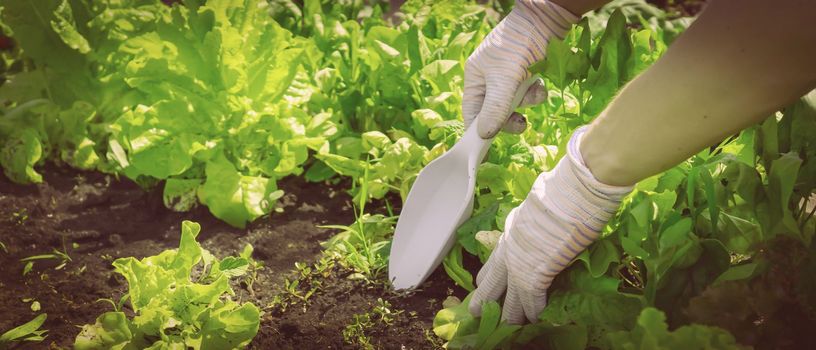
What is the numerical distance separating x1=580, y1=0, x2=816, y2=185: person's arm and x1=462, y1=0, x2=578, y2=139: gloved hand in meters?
0.42

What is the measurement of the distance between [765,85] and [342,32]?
4.58 ft

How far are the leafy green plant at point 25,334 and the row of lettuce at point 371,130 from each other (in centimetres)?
50

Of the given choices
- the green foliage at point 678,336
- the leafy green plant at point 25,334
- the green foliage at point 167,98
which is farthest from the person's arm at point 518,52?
the leafy green plant at point 25,334

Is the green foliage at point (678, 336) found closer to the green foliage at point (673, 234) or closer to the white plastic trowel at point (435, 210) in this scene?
the green foliage at point (673, 234)

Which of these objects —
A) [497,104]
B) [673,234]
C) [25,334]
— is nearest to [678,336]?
[673,234]

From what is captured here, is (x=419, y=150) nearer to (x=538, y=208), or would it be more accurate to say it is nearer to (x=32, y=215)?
(x=538, y=208)

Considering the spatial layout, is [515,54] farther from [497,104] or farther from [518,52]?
[497,104]

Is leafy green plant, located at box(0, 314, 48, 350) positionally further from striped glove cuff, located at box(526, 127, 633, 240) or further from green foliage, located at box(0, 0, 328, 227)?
striped glove cuff, located at box(526, 127, 633, 240)

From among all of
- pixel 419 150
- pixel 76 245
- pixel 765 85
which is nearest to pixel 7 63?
pixel 76 245

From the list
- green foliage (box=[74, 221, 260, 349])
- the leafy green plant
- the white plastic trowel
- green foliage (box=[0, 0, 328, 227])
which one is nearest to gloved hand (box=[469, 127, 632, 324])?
the white plastic trowel

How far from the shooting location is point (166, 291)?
130 cm

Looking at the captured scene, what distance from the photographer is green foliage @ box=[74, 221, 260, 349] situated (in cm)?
126

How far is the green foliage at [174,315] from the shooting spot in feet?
4.12

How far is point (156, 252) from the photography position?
1.69m
